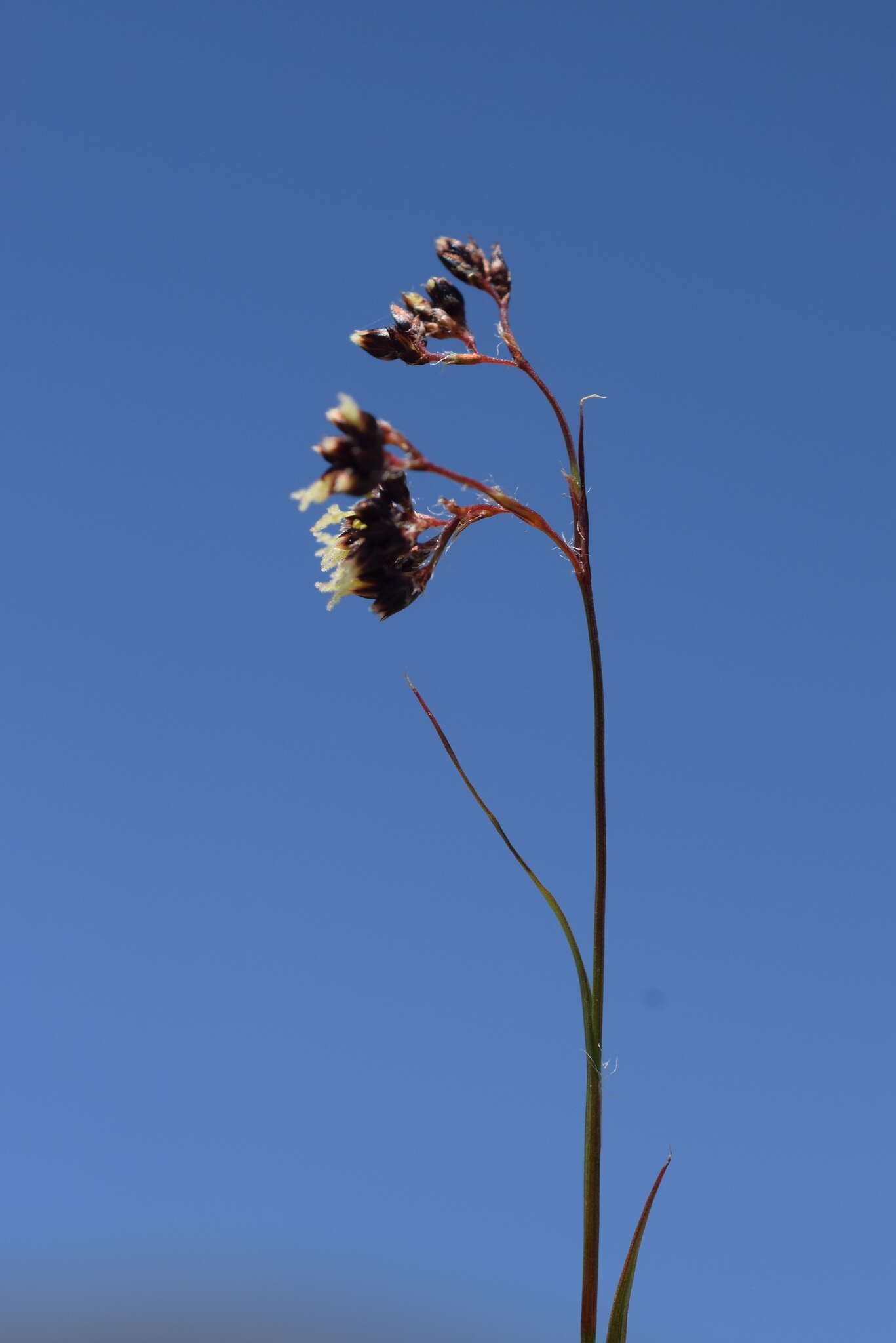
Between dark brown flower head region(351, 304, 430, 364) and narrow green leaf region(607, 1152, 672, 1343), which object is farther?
dark brown flower head region(351, 304, 430, 364)

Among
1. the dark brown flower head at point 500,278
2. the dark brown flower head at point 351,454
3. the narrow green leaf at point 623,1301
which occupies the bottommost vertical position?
the narrow green leaf at point 623,1301

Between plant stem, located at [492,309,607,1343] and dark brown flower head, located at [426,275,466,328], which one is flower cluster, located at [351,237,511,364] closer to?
dark brown flower head, located at [426,275,466,328]

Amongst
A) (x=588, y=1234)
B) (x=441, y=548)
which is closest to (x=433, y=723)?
(x=441, y=548)

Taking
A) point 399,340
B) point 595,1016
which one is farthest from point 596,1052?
point 399,340

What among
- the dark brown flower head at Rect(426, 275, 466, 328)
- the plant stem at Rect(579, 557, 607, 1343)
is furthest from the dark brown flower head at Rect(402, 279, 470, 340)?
the plant stem at Rect(579, 557, 607, 1343)

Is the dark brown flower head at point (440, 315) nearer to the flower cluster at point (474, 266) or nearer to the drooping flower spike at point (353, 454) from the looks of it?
the flower cluster at point (474, 266)

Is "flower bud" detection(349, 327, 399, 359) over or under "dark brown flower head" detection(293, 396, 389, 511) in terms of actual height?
over

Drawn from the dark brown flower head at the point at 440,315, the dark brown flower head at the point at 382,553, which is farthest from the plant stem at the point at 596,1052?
the dark brown flower head at the point at 440,315
